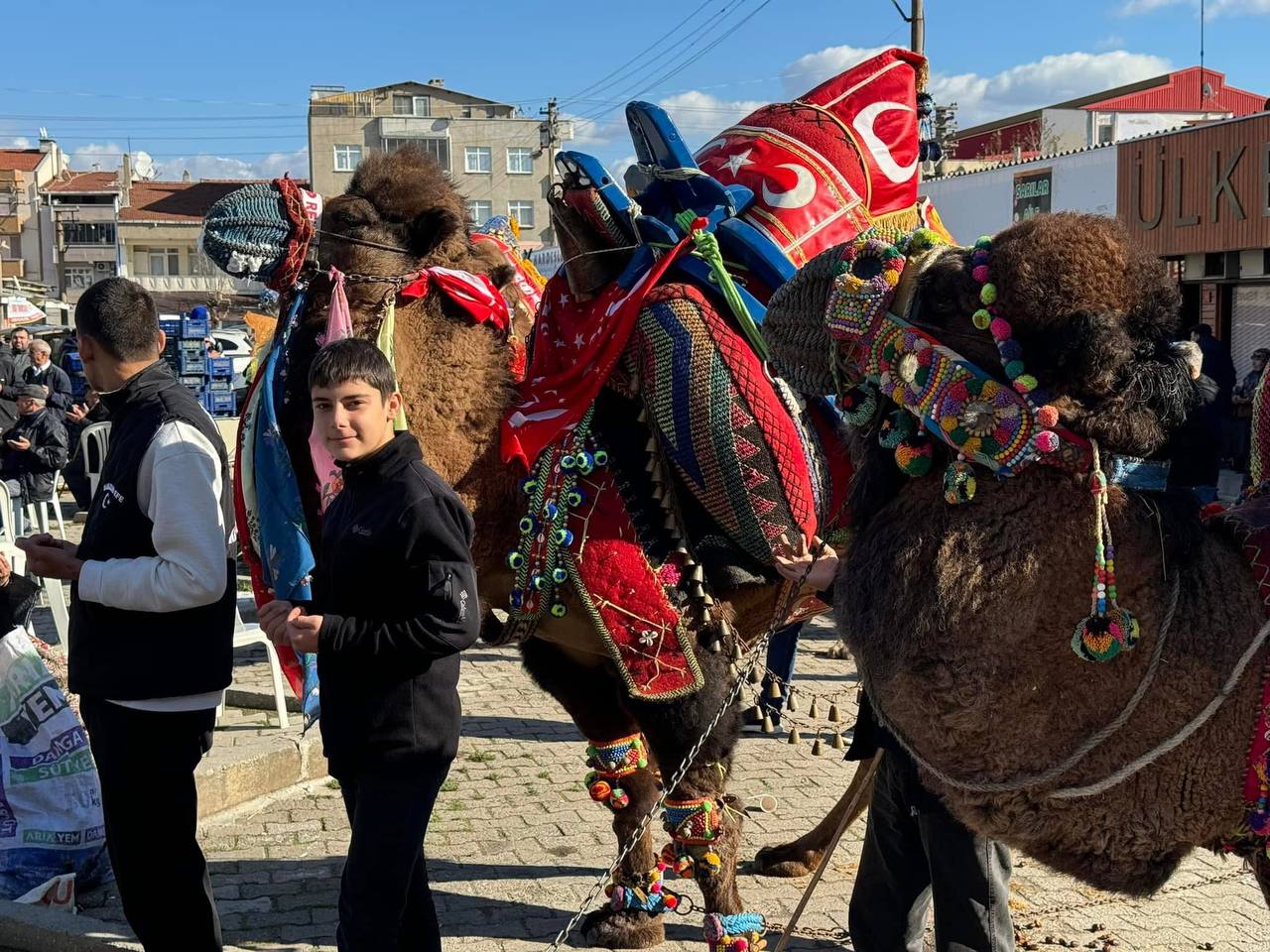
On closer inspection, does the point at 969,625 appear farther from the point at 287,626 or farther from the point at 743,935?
the point at 743,935

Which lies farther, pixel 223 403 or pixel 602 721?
pixel 223 403

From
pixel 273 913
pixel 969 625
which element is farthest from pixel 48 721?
pixel 969 625

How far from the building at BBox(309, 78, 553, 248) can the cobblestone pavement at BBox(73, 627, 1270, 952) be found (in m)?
58.7

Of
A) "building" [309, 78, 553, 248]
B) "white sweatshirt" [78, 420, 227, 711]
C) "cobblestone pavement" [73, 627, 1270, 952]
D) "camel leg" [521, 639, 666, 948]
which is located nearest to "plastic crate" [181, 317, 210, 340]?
"cobblestone pavement" [73, 627, 1270, 952]

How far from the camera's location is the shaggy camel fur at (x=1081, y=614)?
1.95m

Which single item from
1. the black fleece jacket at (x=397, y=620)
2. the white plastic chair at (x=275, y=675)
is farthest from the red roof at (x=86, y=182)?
the black fleece jacket at (x=397, y=620)

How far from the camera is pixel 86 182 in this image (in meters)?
73.6

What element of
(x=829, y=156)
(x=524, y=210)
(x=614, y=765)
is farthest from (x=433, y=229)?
(x=524, y=210)

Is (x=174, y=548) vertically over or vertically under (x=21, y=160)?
under

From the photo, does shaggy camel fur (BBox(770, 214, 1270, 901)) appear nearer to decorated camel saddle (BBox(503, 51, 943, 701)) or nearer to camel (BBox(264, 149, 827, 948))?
decorated camel saddle (BBox(503, 51, 943, 701))

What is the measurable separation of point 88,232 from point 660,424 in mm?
73925

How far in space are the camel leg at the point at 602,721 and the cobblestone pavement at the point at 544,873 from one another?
160mm

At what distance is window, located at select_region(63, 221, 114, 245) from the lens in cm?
6956

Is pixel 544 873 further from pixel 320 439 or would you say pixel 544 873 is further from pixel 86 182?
pixel 86 182
